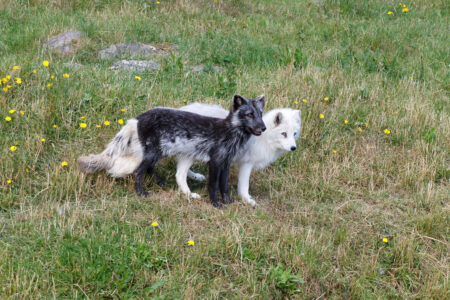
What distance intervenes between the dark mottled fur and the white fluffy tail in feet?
0.26

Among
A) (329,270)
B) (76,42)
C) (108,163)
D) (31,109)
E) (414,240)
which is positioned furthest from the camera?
(76,42)

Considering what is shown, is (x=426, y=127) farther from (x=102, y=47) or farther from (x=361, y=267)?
(x=102, y=47)

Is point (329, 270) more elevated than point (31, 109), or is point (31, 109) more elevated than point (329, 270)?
point (31, 109)

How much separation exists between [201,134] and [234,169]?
1.20m

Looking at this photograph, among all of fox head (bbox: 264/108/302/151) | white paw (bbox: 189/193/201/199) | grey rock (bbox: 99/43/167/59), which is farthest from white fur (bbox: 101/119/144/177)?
grey rock (bbox: 99/43/167/59)

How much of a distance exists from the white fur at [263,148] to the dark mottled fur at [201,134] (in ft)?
0.72

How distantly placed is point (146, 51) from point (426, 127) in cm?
527

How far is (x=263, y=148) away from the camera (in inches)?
249

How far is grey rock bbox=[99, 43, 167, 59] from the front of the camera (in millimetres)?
9336

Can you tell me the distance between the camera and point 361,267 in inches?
199

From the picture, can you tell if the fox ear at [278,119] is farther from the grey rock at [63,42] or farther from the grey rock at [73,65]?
the grey rock at [63,42]

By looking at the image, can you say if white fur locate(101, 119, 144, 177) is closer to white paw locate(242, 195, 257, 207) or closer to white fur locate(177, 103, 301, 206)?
white fur locate(177, 103, 301, 206)

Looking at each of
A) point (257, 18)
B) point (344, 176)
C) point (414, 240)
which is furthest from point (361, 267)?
point (257, 18)

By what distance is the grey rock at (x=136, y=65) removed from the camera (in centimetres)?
872
